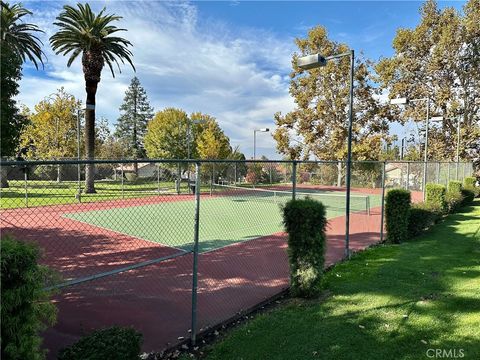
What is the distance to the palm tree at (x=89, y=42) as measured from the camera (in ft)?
74.2

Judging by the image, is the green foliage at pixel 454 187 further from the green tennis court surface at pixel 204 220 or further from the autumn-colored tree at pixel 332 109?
the autumn-colored tree at pixel 332 109

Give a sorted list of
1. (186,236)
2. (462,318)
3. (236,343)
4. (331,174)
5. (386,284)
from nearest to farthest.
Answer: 1. (236,343)
2. (462,318)
3. (386,284)
4. (186,236)
5. (331,174)

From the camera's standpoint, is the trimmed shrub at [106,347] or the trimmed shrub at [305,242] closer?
the trimmed shrub at [106,347]

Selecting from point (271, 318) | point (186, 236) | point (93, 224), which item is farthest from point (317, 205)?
point (93, 224)

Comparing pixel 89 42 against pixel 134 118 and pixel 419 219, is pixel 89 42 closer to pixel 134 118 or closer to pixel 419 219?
pixel 419 219

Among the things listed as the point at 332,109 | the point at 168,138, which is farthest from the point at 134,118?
the point at 332,109

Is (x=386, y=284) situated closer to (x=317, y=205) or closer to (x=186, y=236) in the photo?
(x=317, y=205)

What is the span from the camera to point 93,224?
41.3ft

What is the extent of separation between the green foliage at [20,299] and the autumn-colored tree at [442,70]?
3006 cm

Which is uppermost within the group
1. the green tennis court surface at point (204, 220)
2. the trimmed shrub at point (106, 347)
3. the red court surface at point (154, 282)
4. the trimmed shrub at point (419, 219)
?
the trimmed shrub at point (419, 219)

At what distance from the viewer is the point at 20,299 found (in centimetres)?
240

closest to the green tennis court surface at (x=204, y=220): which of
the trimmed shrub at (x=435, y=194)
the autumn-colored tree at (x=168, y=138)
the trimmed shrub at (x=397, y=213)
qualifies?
the trimmed shrub at (x=397, y=213)

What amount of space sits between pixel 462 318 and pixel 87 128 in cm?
2319

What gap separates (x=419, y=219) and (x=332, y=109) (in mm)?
22876
